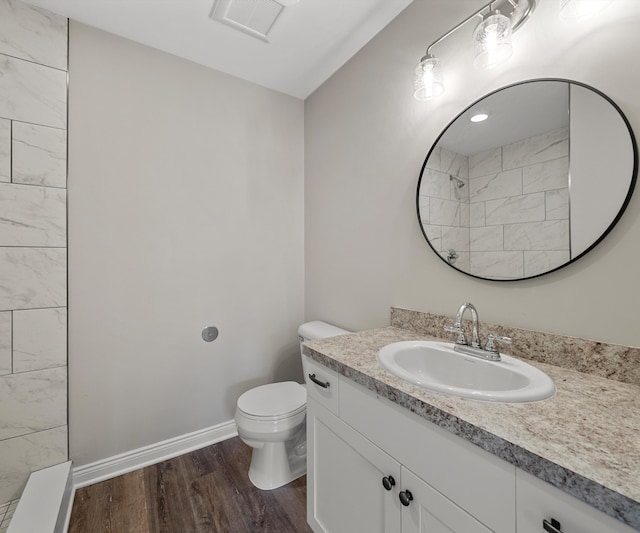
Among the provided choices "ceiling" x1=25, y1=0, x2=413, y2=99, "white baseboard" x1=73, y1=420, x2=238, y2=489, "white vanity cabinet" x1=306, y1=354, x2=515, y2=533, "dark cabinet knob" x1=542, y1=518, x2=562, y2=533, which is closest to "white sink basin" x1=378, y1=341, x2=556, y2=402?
"white vanity cabinet" x1=306, y1=354, x2=515, y2=533

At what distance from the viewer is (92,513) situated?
4.45ft

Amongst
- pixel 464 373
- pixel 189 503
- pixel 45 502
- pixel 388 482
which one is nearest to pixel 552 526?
pixel 388 482

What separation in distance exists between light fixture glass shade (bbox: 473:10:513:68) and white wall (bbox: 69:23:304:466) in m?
1.43

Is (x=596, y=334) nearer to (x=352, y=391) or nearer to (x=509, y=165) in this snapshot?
(x=509, y=165)

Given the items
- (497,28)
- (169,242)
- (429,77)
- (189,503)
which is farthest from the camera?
(169,242)

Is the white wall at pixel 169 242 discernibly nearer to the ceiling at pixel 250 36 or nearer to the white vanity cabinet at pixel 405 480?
the ceiling at pixel 250 36

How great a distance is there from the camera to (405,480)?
2.54 feet

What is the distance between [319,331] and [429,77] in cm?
145

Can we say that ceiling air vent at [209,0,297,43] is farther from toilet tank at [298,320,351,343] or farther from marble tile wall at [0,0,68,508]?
toilet tank at [298,320,351,343]

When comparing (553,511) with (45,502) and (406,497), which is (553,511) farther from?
(45,502)

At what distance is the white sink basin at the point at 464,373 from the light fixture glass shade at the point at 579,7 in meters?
1.09

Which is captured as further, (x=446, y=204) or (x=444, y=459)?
(x=446, y=204)

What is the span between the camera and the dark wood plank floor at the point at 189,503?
1.29 meters

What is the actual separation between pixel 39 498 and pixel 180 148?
1.87m
